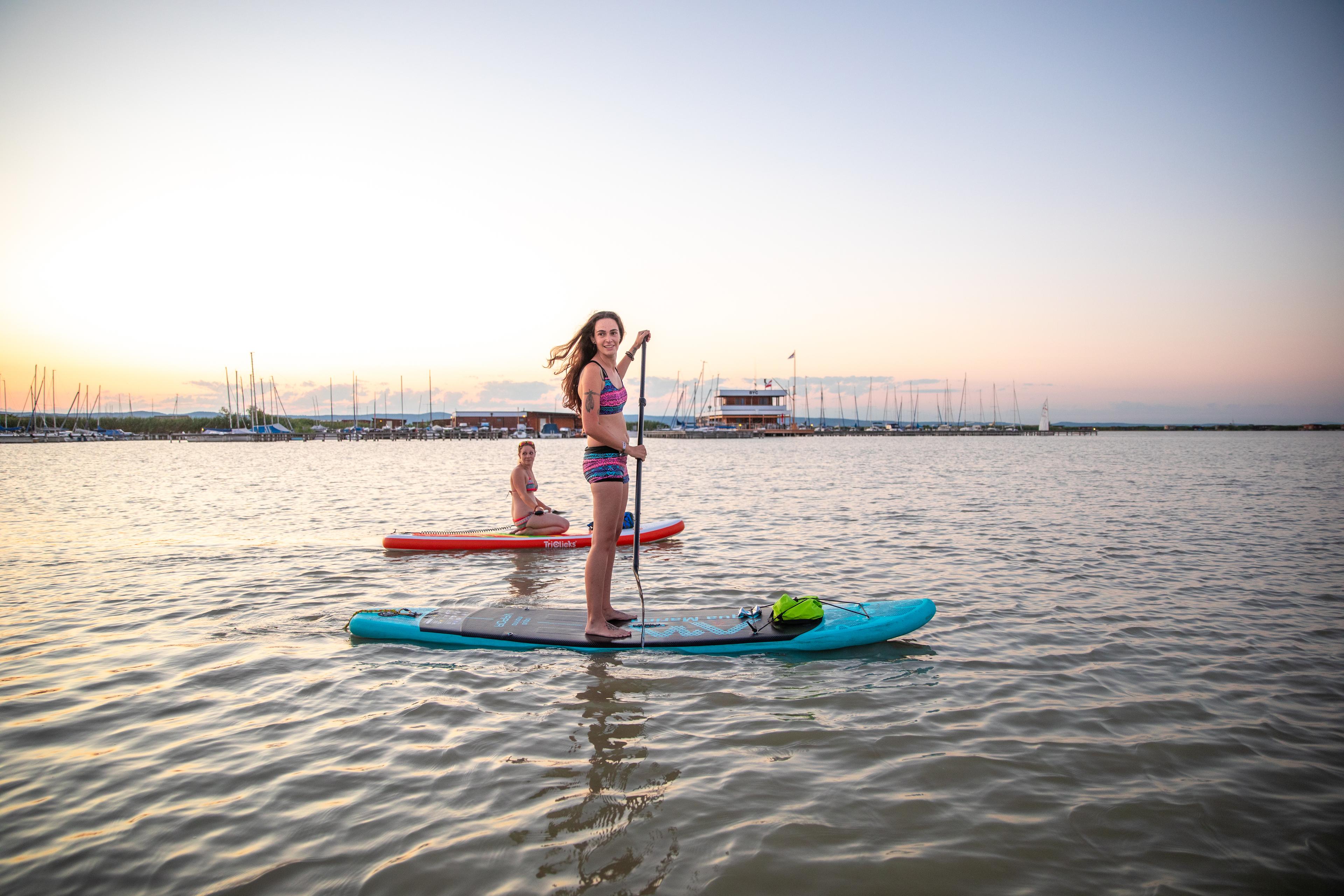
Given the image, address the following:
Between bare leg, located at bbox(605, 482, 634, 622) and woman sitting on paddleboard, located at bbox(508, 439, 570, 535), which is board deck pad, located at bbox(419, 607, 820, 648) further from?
woman sitting on paddleboard, located at bbox(508, 439, 570, 535)

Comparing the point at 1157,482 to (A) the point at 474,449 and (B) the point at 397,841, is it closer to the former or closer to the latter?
(B) the point at 397,841

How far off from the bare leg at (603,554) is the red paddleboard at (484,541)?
16.3ft

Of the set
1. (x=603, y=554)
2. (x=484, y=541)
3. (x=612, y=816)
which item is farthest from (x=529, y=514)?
(x=612, y=816)

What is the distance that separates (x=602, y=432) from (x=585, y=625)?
6.29 ft

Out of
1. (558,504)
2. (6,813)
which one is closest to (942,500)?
(558,504)

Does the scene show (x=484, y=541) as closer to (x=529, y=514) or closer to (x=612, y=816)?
(x=529, y=514)

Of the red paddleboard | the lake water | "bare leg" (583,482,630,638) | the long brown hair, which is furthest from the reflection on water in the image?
the red paddleboard

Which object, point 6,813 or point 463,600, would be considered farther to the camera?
point 463,600

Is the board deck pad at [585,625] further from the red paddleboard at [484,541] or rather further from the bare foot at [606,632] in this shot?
the red paddleboard at [484,541]

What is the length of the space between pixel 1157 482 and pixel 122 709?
2985cm

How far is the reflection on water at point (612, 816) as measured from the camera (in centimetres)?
287

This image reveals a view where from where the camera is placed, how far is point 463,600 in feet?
25.7

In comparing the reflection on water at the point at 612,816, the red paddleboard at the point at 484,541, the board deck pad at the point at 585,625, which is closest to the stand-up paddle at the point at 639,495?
the board deck pad at the point at 585,625

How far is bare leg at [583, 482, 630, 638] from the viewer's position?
5.41m
